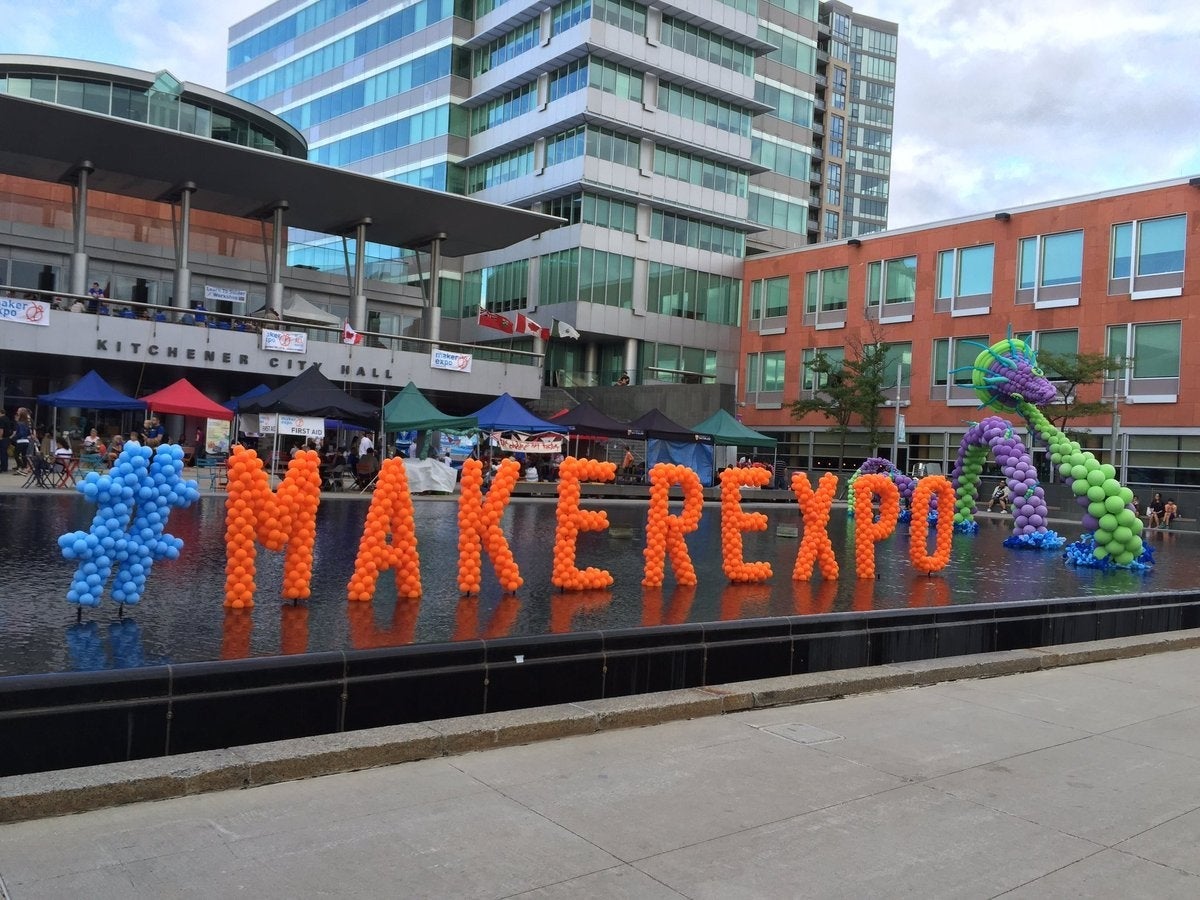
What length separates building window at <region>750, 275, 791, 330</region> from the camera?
2312 inches

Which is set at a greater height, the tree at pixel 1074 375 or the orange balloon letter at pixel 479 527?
the tree at pixel 1074 375

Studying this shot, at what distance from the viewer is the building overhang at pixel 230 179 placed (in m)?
32.4

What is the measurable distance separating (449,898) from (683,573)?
24.9 ft

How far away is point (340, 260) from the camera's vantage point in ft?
151

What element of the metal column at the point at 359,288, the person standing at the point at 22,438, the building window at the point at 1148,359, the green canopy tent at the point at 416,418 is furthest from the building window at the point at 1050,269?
the person standing at the point at 22,438

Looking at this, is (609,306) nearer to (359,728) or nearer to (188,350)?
(188,350)

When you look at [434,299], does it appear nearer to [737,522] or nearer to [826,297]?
[826,297]

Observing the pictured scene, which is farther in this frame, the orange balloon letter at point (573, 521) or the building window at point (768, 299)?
the building window at point (768, 299)

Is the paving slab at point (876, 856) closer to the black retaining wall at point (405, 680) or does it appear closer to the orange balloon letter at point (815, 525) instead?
the black retaining wall at point (405, 680)

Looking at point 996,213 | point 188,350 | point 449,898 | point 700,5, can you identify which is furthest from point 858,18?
point 449,898

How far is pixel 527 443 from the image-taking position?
3145 centimetres

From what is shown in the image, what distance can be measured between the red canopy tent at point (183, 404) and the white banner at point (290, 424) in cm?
132

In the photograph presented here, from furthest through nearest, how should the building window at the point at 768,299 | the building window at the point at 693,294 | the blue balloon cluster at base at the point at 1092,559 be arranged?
the building window at the point at 768,299 → the building window at the point at 693,294 → the blue balloon cluster at base at the point at 1092,559

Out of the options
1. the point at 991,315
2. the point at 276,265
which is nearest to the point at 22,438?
the point at 276,265
